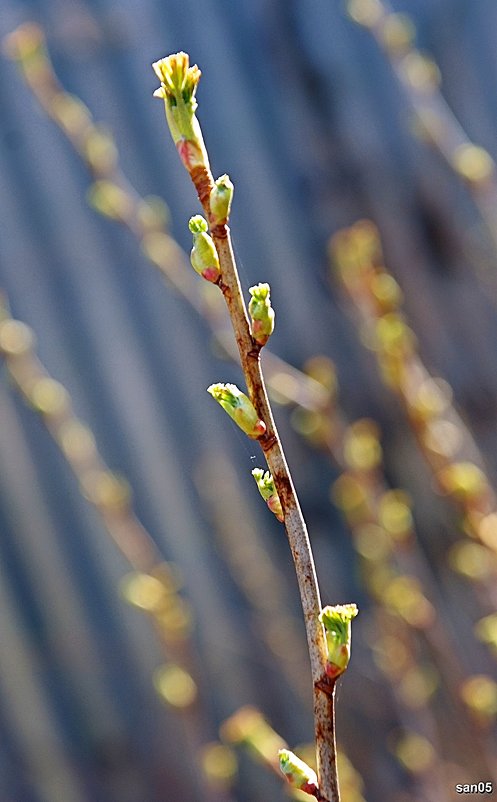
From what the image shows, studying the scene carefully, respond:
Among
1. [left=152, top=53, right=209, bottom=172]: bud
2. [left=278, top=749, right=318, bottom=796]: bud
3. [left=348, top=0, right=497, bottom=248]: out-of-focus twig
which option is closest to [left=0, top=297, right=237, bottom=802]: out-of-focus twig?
[left=348, top=0, right=497, bottom=248]: out-of-focus twig

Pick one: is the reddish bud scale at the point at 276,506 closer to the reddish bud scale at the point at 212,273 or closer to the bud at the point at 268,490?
the bud at the point at 268,490

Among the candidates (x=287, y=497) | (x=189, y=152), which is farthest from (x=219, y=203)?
(x=287, y=497)

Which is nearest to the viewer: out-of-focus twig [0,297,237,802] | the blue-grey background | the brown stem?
the brown stem

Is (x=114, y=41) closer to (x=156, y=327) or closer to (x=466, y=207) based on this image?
(x=156, y=327)

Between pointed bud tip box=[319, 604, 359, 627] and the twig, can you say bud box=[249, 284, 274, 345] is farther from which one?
pointed bud tip box=[319, 604, 359, 627]

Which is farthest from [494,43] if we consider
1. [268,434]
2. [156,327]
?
[268,434]

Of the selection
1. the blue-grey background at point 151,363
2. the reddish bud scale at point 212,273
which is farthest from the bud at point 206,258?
the blue-grey background at point 151,363

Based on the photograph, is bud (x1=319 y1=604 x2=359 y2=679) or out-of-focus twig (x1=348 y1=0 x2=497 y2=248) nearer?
bud (x1=319 y1=604 x2=359 y2=679)

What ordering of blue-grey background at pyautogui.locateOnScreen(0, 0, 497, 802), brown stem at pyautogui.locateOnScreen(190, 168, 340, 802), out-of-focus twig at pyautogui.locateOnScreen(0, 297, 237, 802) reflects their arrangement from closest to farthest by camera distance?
brown stem at pyautogui.locateOnScreen(190, 168, 340, 802), out-of-focus twig at pyautogui.locateOnScreen(0, 297, 237, 802), blue-grey background at pyautogui.locateOnScreen(0, 0, 497, 802)
